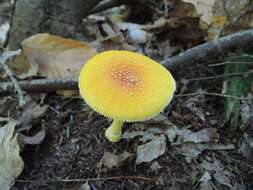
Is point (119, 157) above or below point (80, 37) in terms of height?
below

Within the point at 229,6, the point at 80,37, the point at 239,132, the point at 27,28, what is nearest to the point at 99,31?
the point at 80,37

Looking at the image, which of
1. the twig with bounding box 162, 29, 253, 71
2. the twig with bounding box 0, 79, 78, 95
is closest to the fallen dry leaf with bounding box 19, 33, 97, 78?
the twig with bounding box 0, 79, 78, 95

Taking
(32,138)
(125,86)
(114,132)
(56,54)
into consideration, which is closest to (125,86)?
(125,86)

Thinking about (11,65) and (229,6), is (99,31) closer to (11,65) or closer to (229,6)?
(11,65)

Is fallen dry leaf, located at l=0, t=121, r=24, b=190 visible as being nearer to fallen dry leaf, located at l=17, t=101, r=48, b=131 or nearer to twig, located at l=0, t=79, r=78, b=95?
fallen dry leaf, located at l=17, t=101, r=48, b=131

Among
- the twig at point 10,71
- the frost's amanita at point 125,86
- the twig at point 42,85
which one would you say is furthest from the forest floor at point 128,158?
the frost's amanita at point 125,86

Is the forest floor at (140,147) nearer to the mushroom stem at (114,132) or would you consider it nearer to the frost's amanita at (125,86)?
the mushroom stem at (114,132)
